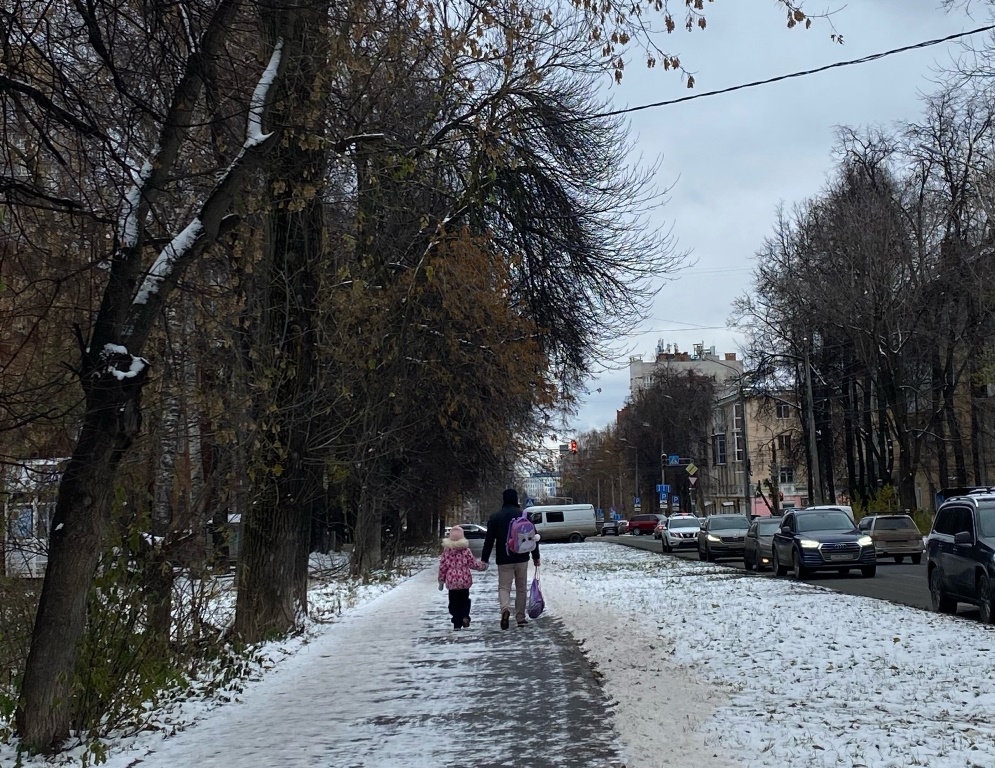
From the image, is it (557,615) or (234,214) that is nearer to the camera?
(234,214)

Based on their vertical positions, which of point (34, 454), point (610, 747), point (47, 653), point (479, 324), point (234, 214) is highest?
point (479, 324)

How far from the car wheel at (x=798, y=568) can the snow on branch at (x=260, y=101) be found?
1942cm

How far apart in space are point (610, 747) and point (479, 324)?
15.6 m

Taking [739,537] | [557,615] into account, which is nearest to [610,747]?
[557,615]

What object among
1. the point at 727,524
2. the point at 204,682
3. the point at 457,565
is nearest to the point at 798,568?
the point at 457,565

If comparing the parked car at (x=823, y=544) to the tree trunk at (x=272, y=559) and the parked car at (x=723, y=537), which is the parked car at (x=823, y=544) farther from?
the tree trunk at (x=272, y=559)

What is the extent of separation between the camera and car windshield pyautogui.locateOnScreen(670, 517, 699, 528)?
50094 millimetres

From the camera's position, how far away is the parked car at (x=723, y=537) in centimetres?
3750

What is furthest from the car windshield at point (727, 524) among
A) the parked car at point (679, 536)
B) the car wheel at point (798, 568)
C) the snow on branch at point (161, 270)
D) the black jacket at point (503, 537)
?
the snow on branch at point (161, 270)

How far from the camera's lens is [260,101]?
28.7 feet

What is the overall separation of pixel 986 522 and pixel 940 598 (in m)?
1.59

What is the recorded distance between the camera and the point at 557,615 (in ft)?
57.4

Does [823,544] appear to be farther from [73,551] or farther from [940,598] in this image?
[73,551]

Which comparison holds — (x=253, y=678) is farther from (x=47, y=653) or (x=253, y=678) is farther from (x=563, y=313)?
(x=563, y=313)
